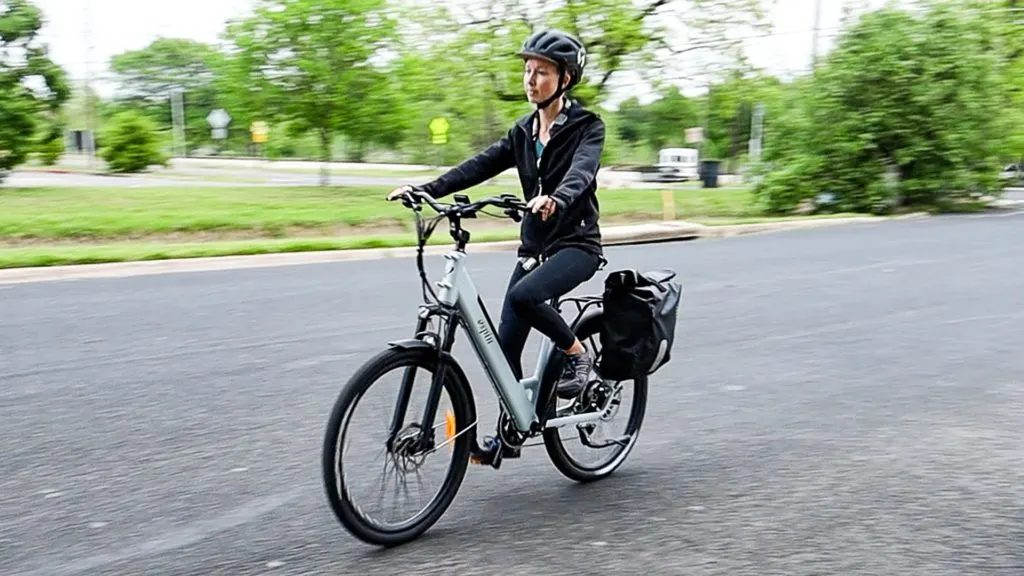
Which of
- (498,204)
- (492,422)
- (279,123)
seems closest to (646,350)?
(498,204)

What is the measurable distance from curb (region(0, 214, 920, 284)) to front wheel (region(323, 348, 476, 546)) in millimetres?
9476

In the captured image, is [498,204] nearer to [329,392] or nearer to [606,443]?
[606,443]

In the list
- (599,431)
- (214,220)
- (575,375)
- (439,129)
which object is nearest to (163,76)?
(439,129)

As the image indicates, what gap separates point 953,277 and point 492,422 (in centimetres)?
873

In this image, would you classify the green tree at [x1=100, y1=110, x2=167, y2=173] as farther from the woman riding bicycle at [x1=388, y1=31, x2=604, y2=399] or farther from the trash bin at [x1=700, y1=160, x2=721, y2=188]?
the woman riding bicycle at [x1=388, y1=31, x2=604, y2=399]

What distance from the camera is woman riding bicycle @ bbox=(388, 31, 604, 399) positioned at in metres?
4.24

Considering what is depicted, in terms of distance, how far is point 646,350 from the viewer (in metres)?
4.58

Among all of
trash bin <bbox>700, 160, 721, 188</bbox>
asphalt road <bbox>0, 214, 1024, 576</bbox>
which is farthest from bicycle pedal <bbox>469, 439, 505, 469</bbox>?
trash bin <bbox>700, 160, 721, 188</bbox>

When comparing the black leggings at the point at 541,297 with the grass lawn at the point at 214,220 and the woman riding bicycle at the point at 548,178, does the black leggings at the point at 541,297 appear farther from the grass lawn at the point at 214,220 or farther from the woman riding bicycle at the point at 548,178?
the grass lawn at the point at 214,220

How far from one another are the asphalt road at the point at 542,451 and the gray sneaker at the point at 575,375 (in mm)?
474

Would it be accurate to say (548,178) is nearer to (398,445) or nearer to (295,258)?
(398,445)

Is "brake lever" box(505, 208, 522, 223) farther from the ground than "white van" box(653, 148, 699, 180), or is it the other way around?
"white van" box(653, 148, 699, 180)

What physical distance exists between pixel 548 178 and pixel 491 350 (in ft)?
2.52

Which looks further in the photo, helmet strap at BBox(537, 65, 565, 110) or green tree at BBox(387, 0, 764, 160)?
green tree at BBox(387, 0, 764, 160)
